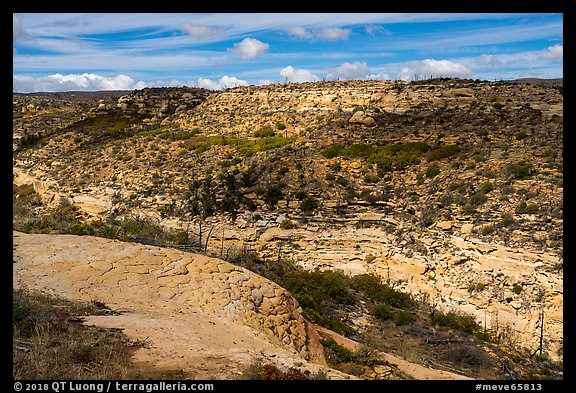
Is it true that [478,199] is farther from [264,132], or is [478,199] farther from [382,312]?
[264,132]

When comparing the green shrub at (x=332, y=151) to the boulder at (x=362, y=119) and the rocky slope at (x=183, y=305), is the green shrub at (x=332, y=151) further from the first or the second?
the rocky slope at (x=183, y=305)

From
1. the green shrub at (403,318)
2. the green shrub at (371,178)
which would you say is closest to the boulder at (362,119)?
the green shrub at (371,178)

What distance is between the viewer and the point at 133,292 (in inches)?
308

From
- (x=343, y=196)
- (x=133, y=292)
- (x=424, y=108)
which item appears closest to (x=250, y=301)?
(x=133, y=292)

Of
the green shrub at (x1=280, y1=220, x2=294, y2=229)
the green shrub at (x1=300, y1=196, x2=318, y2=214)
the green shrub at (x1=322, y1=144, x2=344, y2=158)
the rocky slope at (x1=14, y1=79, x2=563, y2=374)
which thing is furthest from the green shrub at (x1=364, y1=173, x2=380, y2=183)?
the green shrub at (x1=280, y1=220, x2=294, y2=229)

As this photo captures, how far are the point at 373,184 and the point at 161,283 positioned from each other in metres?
12.7

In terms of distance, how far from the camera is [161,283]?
8.25 meters

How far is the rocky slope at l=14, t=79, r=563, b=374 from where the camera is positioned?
41.0ft

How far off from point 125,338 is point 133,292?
2389 mm

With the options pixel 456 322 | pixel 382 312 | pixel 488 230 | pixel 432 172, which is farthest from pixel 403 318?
pixel 432 172

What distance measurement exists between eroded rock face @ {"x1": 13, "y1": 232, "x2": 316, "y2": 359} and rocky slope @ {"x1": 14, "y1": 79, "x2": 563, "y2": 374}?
468 centimetres
